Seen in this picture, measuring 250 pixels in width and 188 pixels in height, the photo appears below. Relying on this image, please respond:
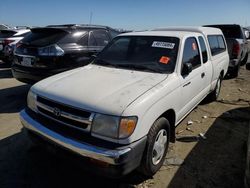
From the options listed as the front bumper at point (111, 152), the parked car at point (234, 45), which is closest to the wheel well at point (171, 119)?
the front bumper at point (111, 152)

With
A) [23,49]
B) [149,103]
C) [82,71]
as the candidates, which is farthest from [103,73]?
[23,49]

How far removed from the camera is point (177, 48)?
3729 millimetres

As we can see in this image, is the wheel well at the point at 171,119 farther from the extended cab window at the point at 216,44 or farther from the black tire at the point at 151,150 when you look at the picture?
the extended cab window at the point at 216,44

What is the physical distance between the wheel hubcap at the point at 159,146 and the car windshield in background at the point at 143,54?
2.93 ft

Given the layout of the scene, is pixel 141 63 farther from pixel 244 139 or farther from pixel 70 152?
pixel 244 139

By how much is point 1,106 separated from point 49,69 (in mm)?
1347

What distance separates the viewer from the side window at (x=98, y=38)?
6238 mm

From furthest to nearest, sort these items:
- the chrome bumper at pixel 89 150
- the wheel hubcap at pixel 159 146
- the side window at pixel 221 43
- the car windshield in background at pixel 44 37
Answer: the side window at pixel 221 43 < the car windshield in background at pixel 44 37 < the wheel hubcap at pixel 159 146 < the chrome bumper at pixel 89 150

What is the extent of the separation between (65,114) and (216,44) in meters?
4.27

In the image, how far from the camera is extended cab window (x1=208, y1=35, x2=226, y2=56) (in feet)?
17.3

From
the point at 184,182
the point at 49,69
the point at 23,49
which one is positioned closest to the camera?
the point at 184,182

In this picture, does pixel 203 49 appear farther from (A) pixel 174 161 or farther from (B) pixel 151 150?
(B) pixel 151 150

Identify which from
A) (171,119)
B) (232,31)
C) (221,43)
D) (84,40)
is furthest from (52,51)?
(232,31)

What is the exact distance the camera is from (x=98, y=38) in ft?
21.3
